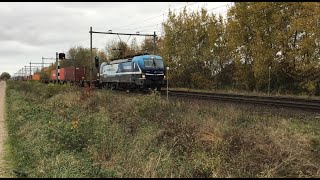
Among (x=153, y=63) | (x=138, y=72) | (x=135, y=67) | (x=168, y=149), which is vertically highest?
(x=153, y=63)

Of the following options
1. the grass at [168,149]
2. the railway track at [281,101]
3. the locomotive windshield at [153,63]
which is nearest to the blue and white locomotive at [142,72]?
the locomotive windshield at [153,63]

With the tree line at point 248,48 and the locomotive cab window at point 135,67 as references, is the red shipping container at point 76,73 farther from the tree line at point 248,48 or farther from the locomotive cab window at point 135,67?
the locomotive cab window at point 135,67

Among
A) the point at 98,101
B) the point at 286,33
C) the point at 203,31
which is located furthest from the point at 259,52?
the point at 98,101

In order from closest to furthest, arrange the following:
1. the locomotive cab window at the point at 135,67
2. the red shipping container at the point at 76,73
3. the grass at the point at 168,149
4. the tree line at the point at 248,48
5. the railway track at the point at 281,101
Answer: the grass at the point at 168,149
the railway track at the point at 281,101
the tree line at the point at 248,48
the locomotive cab window at the point at 135,67
the red shipping container at the point at 76,73

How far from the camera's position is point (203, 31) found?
43.5m

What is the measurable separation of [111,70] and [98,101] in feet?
61.4

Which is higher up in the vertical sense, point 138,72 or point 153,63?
point 153,63

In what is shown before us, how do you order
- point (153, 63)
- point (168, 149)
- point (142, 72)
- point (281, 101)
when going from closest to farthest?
point (168, 149) → point (281, 101) → point (142, 72) → point (153, 63)

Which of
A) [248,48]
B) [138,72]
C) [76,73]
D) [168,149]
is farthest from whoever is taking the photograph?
[76,73]

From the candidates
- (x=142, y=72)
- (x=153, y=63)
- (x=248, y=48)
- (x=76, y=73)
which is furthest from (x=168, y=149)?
(x=76, y=73)

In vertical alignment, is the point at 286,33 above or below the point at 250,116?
above

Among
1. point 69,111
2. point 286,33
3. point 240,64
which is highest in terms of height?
point 286,33

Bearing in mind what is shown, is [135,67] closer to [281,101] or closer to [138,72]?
[138,72]

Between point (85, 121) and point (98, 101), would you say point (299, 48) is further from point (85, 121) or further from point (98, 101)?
point (85, 121)
